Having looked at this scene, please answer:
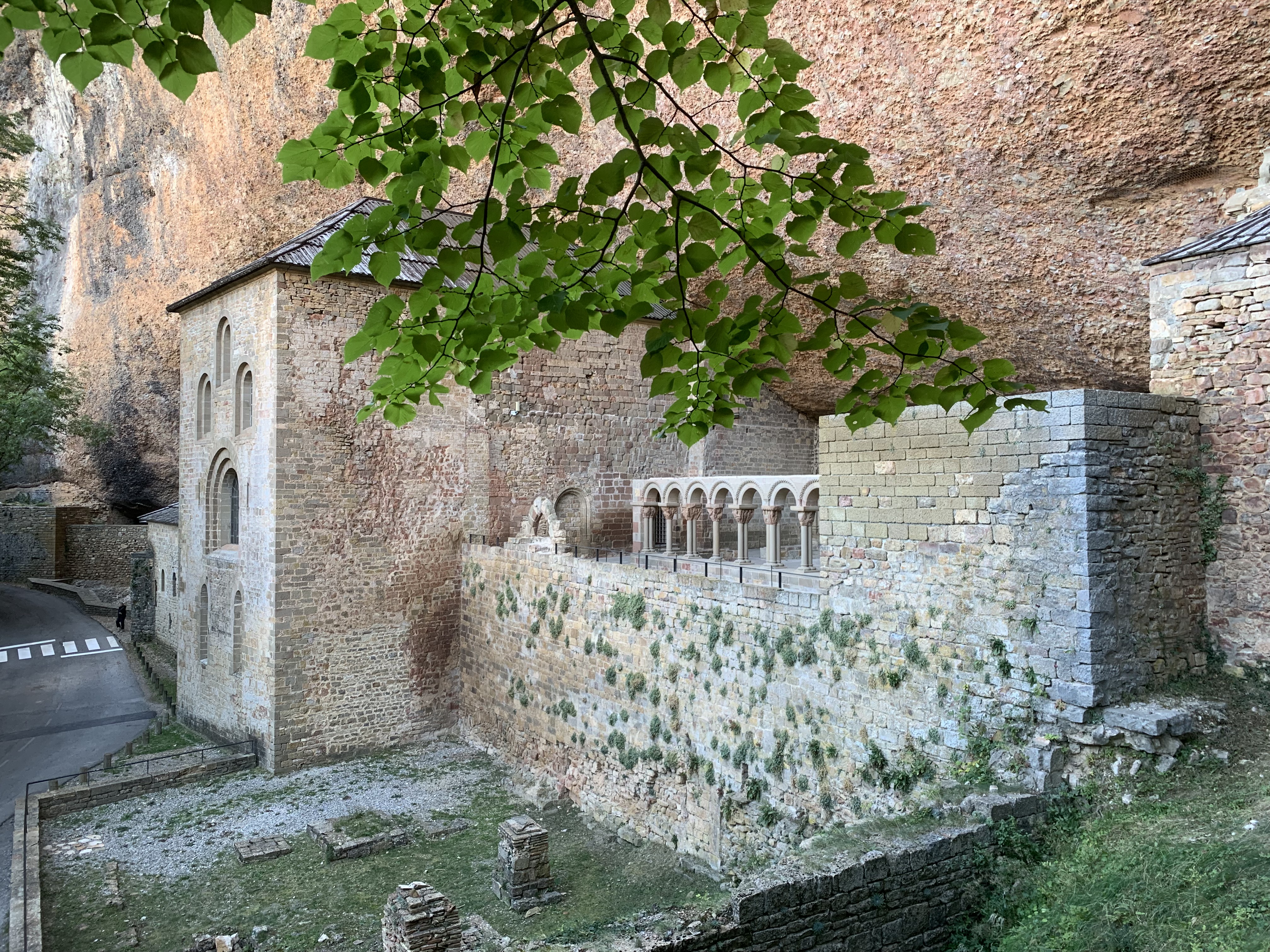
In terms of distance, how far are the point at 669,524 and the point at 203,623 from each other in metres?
10.3

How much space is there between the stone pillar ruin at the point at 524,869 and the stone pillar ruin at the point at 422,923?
1.93 m

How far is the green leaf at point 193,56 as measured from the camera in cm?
263

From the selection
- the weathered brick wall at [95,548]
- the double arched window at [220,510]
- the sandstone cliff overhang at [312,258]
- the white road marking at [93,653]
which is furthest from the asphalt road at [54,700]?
the sandstone cliff overhang at [312,258]

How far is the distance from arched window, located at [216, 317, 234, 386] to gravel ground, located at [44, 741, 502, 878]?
7932 millimetres

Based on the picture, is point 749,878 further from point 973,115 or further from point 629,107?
point 973,115

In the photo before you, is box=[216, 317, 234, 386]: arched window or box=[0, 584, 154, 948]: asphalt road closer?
box=[0, 584, 154, 948]: asphalt road

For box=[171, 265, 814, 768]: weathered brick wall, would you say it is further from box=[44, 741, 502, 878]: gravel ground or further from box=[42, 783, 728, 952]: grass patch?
box=[42, 783, 728, 952]: grass patch

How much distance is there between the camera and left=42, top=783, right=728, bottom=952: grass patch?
964cm

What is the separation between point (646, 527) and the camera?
1738cm

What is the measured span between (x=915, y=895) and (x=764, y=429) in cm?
1384

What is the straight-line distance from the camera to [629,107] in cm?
333

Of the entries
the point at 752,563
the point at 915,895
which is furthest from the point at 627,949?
the point at 752,563

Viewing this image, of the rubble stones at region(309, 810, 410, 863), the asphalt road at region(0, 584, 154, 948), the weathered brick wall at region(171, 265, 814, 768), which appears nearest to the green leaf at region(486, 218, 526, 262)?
the rubble stones at region(309, 810, 410, 863)

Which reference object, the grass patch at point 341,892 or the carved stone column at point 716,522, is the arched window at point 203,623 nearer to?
the grass patch at point 341,892
